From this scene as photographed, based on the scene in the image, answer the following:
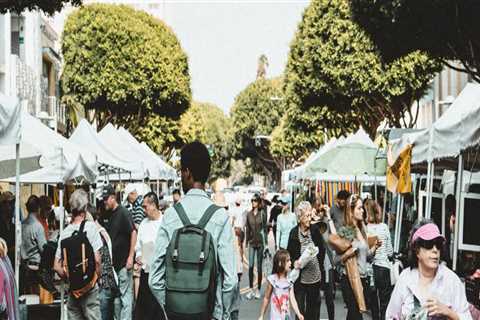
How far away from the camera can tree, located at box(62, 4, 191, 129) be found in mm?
49906

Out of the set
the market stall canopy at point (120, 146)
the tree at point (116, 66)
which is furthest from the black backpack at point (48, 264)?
the tree at point (116, 66)

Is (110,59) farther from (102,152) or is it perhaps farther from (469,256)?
(469,256)

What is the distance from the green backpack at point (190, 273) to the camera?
18.6 ft

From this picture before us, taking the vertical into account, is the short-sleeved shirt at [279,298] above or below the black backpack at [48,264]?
below

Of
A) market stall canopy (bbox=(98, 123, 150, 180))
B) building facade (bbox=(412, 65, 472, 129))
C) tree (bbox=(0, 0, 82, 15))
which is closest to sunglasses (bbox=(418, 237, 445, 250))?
tree (bbox=(0, 0, 82, 15))

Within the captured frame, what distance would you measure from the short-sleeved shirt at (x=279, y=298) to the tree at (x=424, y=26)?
8.16m

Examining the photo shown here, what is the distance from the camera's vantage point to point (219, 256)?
5816mm

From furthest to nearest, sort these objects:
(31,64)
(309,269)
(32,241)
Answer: (31,64), (32,241), (309,269)

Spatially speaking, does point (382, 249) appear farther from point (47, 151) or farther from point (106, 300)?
point (47, 151)

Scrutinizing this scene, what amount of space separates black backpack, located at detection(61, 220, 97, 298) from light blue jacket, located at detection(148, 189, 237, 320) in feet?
13.1

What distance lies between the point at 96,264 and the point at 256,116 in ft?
271

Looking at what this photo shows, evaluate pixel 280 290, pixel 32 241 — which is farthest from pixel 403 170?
pixel 32 241

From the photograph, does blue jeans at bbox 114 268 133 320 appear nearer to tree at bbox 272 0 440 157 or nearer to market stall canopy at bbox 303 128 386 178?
market stall canopy at bbox 303 128 386 178

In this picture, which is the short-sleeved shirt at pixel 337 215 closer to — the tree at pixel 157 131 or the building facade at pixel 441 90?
the building facade at pixel 441 90
